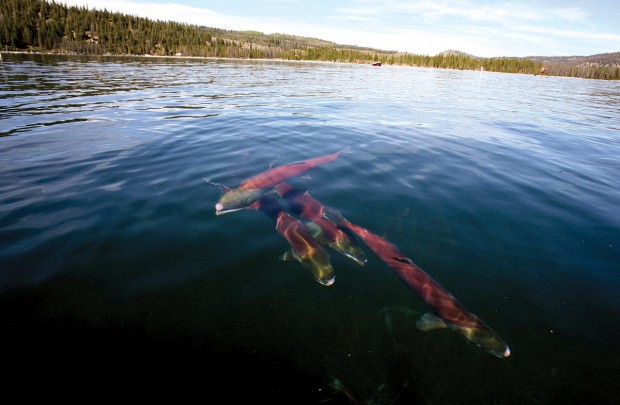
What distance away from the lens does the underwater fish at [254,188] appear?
5.60 meters

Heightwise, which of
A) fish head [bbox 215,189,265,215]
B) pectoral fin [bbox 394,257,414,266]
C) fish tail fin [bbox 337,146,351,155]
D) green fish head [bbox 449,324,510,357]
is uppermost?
fish tail fin [bbox 337,146,351,155]

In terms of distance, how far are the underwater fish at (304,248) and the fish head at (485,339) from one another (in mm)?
1684

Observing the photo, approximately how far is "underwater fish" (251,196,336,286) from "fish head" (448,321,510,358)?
1.68 m

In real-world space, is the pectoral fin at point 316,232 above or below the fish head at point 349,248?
above

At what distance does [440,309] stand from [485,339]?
0.52 m

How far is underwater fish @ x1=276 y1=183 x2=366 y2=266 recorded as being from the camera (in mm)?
4551

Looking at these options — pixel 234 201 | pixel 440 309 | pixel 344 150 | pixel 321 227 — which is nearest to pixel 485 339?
pixel 440 309

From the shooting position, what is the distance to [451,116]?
15.9 meters

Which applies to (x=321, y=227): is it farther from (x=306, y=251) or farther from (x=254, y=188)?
(x=254, y=188)

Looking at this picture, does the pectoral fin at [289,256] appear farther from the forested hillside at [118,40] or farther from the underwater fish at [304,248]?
the forested hillside at [118,40]

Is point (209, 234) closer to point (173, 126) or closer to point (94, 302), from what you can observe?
point (94, 302)

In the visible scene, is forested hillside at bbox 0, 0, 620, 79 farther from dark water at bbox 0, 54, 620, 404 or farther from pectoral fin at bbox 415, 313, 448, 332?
pectoral fin at bbox 415, 313, 448, 332

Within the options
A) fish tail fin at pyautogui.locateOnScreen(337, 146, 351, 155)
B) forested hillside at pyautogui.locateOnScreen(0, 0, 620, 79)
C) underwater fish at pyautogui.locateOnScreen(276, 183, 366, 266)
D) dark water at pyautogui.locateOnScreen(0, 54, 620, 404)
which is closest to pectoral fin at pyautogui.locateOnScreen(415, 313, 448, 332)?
dark water at pyautogui.locateOnScreen(0, 54, 620, 404)

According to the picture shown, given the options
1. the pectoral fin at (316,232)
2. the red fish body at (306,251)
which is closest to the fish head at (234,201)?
the red fish body at (306,251)
